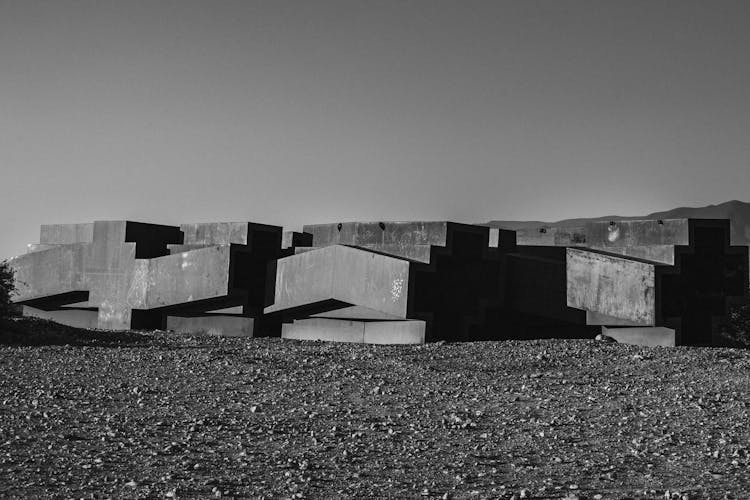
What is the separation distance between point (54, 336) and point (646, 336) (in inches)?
443

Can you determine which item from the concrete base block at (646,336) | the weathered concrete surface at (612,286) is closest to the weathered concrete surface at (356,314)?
the weathered concrete surface at (612,286)

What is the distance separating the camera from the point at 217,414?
8.58 metres

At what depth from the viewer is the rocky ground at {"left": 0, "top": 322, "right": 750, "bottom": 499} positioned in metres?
6.10

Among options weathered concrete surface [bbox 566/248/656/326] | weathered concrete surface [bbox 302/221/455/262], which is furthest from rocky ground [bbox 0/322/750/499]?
weathered concrete surface [bbox 302/221/455/262]

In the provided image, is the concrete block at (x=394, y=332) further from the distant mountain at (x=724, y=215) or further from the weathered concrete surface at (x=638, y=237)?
the distant mountain at (x=724, y=215)

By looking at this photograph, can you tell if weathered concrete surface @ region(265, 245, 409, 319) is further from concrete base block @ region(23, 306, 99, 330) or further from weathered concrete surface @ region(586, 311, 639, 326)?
concrete base block @ region(23, 306, 99, 330)

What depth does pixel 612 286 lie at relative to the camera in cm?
1620

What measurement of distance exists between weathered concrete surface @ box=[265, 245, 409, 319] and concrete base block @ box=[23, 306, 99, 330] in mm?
6352

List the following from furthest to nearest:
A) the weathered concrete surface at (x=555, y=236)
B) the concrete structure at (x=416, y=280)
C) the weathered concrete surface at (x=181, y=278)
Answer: the weathered concrete surface at (x=181, y=278) < the weathered concrete surface at (x=555, y=236) < the concrete structure at (x=416, y=280)

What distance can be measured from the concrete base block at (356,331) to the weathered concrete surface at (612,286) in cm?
313

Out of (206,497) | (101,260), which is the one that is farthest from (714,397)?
(101,260)

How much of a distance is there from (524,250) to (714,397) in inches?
400

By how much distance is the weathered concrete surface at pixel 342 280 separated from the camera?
17.0 m

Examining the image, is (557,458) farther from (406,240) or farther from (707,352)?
(406,240)
